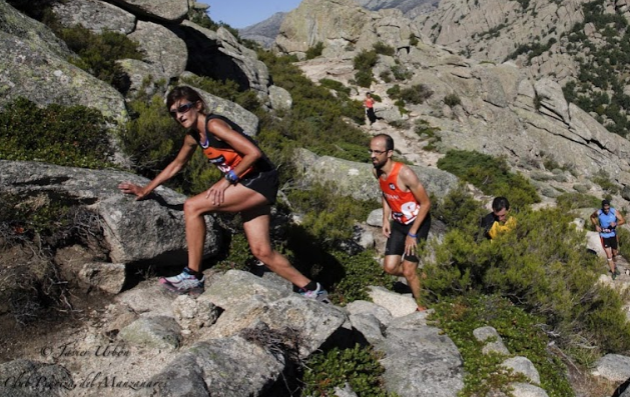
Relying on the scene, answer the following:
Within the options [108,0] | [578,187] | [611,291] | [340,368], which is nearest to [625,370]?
[611,291]

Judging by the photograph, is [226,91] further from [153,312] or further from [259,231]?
[153,312]

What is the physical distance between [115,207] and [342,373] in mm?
2609

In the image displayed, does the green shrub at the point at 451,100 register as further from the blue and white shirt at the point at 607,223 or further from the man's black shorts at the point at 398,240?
the man's black shorts at the point at 398,240

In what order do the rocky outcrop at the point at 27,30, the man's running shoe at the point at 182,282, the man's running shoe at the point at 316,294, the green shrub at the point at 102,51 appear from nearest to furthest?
the man's running shoe at the point at 182,282
the man's running shoe at the point at 316,294
the rocky outcrop at the point at 27,30
the green shrub at the point at 102,51

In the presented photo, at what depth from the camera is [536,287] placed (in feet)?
17.3

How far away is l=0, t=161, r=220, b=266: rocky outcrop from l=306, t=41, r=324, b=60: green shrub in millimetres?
26757

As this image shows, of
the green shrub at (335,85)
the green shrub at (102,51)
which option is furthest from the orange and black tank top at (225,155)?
the green shrub at (335,85)

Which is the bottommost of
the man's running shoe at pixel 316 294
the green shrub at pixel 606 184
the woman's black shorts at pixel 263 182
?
the green shrub at pixel 606 184

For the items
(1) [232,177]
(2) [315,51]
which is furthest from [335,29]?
(1) [232,177]

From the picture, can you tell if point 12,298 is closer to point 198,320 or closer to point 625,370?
point 198,320

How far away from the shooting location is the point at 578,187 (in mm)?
20109

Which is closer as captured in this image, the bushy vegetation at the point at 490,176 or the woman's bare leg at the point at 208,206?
the woman's bare leg at the point at 208,206

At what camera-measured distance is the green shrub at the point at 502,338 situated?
3904 millimetres

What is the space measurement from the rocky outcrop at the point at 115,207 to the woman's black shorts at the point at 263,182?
124 centimetres
